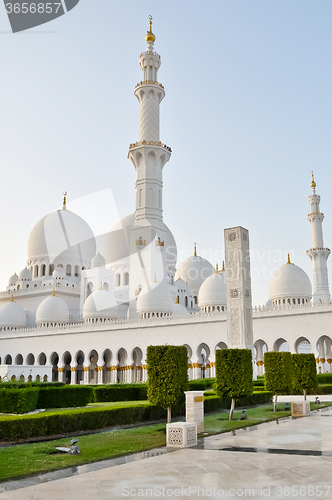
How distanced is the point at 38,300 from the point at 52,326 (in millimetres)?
6122

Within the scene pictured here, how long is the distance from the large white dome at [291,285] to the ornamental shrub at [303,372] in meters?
14.1

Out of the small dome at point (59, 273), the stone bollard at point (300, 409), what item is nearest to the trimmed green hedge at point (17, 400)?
the stone bollard at point (300, 409)

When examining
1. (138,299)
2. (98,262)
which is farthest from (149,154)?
(138,299)

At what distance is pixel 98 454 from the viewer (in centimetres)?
679

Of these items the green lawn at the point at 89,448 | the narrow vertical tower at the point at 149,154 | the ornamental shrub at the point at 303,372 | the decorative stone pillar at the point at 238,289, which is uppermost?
the narrow vertical tower at the point at 149,154

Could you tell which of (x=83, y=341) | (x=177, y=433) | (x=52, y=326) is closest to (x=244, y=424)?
(x=177, y=433)

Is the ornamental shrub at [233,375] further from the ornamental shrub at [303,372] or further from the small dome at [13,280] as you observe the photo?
the small dome at [13,280]

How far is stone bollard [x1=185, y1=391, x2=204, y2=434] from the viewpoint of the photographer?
882 cm

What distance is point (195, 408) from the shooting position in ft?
29.0

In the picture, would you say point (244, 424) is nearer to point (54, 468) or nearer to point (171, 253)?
point (54, 468)

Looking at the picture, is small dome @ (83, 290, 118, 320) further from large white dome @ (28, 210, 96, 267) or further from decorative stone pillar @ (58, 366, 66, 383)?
large white dome @ (28, 210, 96, 267)

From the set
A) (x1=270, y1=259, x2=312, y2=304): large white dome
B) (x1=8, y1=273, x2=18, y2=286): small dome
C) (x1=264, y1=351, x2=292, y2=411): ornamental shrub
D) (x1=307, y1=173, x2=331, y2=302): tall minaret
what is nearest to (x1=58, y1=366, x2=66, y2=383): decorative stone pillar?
(x1=8, y1=273, x2=18, y2=286): small dome

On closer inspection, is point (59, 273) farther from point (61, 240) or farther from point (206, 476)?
point (206, 476)

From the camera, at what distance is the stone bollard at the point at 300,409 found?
39.0ft
